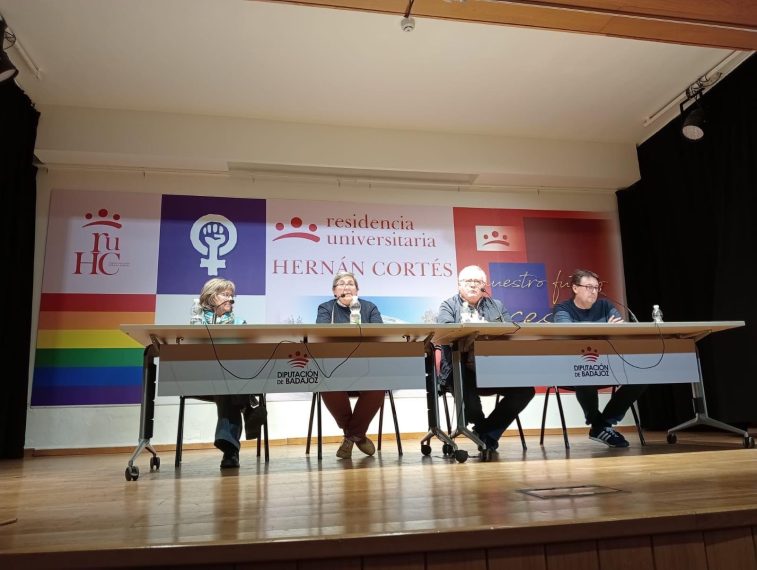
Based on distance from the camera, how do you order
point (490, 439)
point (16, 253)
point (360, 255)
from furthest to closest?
point (360, 255) < point (16, 253) < point (490, 439)

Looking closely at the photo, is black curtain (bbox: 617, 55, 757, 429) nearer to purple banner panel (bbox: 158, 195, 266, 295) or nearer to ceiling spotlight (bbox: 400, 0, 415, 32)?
ceiling spotlight (bbox: 400, 0, 415, 32)

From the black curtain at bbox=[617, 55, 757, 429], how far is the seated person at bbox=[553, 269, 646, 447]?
143cm

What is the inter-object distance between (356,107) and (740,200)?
126 inches

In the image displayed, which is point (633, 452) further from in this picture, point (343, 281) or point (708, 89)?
point (708, 89)

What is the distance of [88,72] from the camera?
4344 millimetres

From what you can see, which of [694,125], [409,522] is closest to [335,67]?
[694,125]

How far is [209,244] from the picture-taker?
493 centimetres

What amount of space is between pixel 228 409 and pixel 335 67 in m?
2.90

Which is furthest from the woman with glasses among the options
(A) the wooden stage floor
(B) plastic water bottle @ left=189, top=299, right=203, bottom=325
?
(A) the wooden stage floor

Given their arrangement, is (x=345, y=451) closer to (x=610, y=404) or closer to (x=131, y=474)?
(x=131, y=474)

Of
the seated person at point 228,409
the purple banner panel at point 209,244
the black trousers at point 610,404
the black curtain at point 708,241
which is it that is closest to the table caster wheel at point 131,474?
the seated person at point 228,409

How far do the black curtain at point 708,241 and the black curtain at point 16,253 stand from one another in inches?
211

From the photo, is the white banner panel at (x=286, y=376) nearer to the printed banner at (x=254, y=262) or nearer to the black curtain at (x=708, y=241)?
the printed banner at (x=254, y=262)

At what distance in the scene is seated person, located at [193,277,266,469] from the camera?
2658 mm
